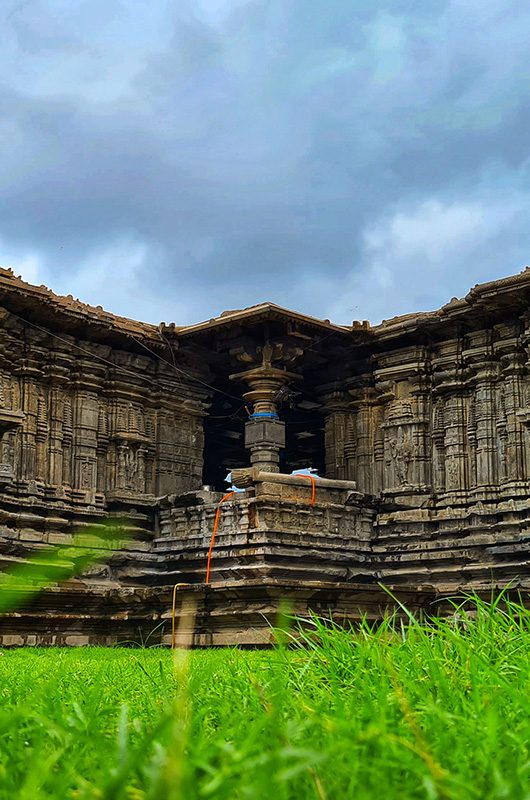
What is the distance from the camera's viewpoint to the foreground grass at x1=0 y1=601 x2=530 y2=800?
1.86 metres

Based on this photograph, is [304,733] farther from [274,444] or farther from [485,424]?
[274,444]

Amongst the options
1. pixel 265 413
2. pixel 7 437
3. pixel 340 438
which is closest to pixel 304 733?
pixel 7 437

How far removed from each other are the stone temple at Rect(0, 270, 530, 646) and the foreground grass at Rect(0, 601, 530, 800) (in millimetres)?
11233

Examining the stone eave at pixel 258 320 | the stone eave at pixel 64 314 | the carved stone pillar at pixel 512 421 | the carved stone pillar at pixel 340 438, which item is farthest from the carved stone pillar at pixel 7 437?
the carved stone pillar at pixel 512 421

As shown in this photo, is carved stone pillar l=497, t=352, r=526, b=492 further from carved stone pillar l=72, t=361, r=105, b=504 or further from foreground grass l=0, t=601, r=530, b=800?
foreground grass l=0, t=601, r=530, b=800

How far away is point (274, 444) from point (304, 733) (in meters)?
16.2

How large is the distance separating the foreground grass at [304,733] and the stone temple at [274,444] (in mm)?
11233

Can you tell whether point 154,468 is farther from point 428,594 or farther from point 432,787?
point 432,787

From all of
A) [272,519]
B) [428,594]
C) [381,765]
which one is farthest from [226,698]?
[272,519]

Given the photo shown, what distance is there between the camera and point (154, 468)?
20047 millimetres

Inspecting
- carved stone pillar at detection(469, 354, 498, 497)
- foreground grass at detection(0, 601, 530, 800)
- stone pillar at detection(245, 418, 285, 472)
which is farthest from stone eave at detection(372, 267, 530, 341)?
foreground grass at detection(0, 601, 530, 800)

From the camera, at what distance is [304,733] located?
2.83 m

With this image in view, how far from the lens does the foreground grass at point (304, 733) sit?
6.11ft

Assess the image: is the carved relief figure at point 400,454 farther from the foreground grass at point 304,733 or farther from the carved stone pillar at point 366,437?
the foreground grass at point 304,733
